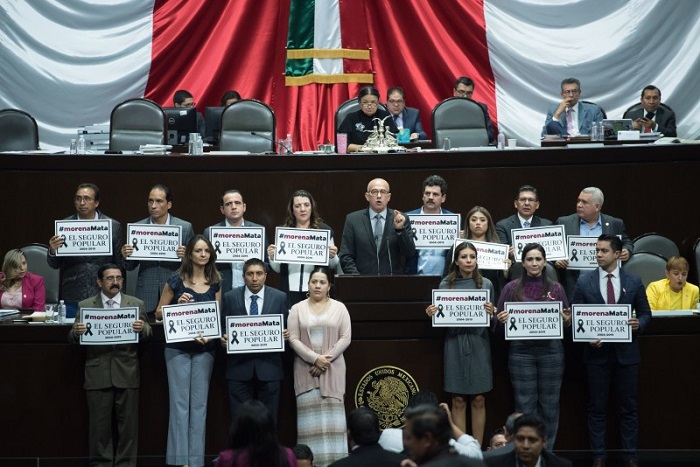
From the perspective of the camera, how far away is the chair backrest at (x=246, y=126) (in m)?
11.3

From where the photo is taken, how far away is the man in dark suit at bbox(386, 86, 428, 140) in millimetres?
12594

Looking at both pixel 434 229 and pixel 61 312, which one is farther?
pixel 434 229

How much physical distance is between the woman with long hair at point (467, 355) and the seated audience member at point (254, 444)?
327cm

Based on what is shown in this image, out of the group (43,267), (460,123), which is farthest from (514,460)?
(460,123)

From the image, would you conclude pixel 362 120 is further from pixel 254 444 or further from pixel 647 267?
pixel 254 444

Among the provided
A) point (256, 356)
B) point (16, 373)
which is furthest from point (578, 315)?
point (16, 373)

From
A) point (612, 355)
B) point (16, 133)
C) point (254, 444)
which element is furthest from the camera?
point (16, 133)

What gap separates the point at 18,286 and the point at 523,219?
4.20 meters

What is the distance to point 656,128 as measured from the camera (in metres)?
12.4

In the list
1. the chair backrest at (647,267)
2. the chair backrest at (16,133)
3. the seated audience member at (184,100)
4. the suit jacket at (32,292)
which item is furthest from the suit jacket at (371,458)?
the seated audience member at (184,100)

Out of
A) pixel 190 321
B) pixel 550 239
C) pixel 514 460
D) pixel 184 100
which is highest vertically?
pixel 184 100

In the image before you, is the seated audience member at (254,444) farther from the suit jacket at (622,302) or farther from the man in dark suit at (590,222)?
the man in dark suit at (590,222)

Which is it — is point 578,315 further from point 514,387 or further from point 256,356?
point 256,356

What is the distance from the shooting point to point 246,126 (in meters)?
11.4
